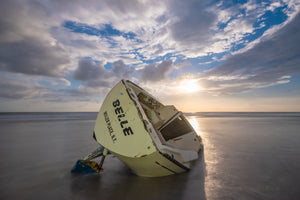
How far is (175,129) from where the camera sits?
5.32 metres

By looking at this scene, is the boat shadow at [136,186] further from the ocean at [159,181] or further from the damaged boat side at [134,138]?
the damaged boat side at [134,138]

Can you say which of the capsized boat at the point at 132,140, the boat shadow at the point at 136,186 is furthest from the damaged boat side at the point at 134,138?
the boat shadow at the point at 136,186

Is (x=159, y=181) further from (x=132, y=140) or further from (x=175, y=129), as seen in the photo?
(x=175, y=129)

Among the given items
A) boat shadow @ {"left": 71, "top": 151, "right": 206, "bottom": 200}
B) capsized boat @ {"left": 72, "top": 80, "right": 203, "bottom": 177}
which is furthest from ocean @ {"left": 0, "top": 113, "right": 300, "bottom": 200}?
capsized boat @ {"left": 72, "top": 80, "right": 203, "bottom": 177}

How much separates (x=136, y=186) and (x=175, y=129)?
9.03 ft

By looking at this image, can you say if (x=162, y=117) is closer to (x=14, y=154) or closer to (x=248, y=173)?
(x=248, y=173)

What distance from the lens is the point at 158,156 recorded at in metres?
2.70

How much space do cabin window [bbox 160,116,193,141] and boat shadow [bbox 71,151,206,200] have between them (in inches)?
62.5

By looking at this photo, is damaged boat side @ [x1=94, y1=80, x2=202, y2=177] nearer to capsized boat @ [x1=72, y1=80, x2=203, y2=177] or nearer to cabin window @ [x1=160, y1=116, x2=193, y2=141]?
capsized boat @ [x1=72, y1=80, x2=203, y2=177]

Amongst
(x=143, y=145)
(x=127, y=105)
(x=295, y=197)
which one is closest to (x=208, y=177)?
(x=295, y=197)

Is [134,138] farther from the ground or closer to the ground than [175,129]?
farther from the ground

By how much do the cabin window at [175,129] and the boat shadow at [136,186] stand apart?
1.59 meters

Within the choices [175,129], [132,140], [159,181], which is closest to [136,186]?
[159,181]

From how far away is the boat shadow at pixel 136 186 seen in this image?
8.92 feet
